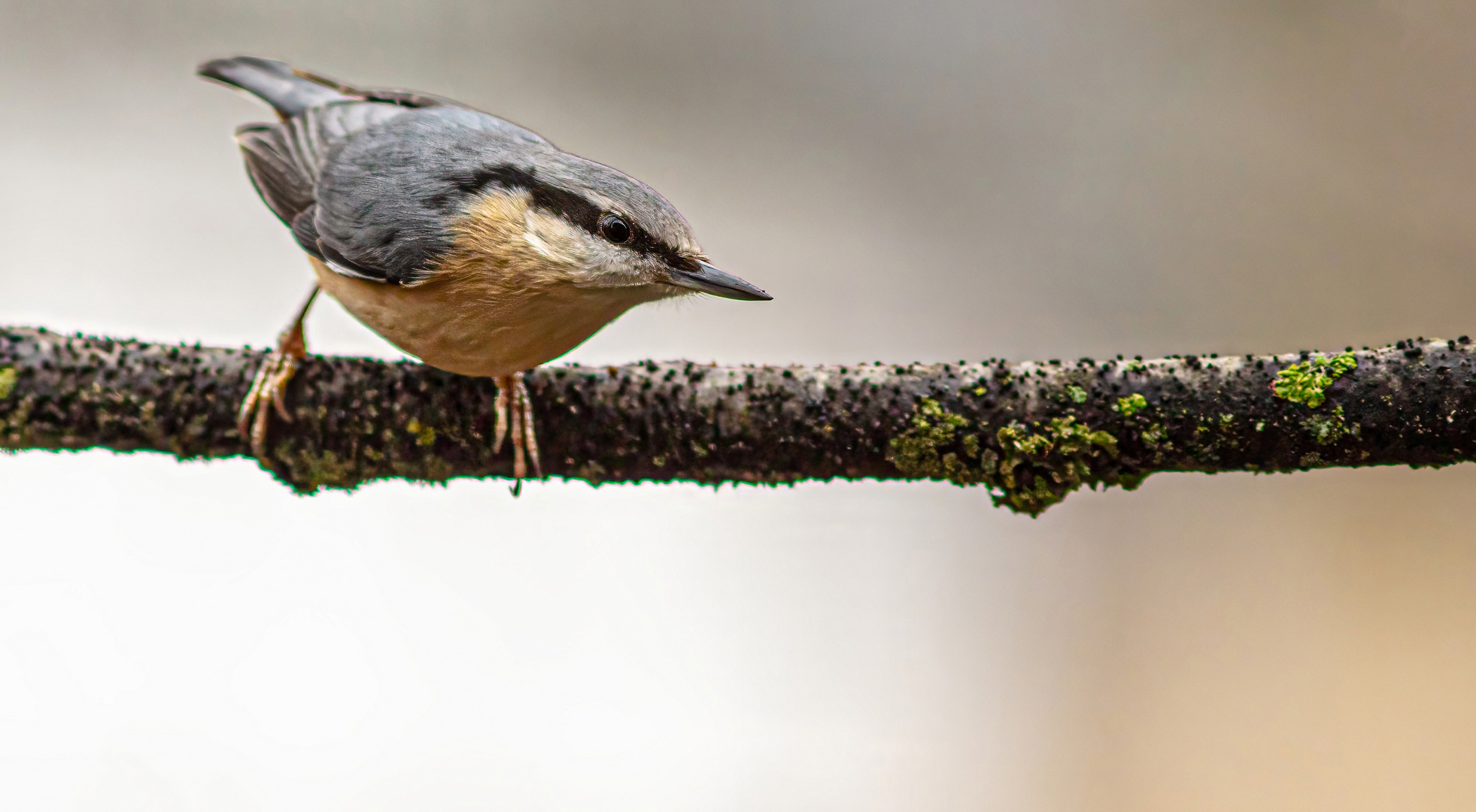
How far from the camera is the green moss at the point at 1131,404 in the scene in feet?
2.60

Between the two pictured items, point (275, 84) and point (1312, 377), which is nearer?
point (1312, 377)

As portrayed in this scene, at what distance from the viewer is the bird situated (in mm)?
752

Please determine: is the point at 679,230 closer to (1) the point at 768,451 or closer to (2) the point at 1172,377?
(1) the point at 768,451

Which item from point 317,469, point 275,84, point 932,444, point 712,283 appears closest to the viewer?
point 712,283

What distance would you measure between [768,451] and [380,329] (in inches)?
15.8

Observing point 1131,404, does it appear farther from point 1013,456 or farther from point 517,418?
point 517,418

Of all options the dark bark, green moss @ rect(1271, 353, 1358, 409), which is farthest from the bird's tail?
green moss @ rect(1271, 353, 1358, 409)

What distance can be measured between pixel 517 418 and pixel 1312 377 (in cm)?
71

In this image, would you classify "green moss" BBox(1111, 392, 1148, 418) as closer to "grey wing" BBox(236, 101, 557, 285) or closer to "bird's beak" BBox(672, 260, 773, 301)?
"bird's beak" BBox(672, 260, 773, 301)

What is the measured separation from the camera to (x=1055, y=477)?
0.82 metres

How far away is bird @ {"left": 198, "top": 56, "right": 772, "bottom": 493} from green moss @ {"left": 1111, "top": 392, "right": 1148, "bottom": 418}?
34cm

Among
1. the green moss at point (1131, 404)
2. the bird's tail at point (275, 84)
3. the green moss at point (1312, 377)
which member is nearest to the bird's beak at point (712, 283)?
the green moss at point (1131, 404)

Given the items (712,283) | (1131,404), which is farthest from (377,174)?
(1131,404)

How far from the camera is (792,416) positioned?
0.86 m
